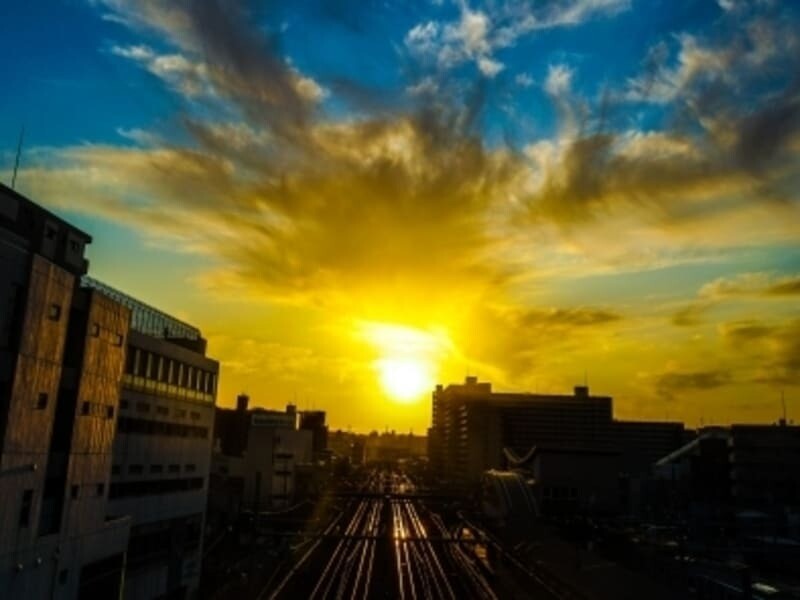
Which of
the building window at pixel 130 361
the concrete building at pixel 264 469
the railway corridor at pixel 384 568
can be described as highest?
the building window at pixel 130 361

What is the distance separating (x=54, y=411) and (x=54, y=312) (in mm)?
4782

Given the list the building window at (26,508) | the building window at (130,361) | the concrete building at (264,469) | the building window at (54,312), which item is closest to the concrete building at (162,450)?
the building window at (130,361)

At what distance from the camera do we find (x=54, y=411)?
1284 inches

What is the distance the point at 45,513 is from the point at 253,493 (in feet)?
304

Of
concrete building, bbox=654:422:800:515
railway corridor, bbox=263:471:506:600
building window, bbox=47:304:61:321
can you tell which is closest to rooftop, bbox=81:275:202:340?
building window, bbox=47:304:61:321

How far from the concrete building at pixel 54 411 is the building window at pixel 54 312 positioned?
5 centimetres

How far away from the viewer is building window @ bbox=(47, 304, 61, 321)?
3197 centimetres

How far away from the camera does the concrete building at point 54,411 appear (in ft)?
94.7

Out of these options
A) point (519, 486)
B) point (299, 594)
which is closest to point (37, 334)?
point (299, 594)

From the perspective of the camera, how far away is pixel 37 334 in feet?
101

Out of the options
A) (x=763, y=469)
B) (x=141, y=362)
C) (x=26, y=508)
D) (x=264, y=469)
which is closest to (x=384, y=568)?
(x=141, y=362)

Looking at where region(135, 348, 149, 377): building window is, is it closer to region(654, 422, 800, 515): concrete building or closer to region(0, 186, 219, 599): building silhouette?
region(0, 186, 219, 599): building silhouette

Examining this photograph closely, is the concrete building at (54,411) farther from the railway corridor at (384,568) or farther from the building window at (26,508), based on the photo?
the railway corridor at (384,568)

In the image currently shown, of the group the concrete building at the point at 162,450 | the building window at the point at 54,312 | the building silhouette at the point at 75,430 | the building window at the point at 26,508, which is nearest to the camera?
the building silhouette at the point at 75,430
